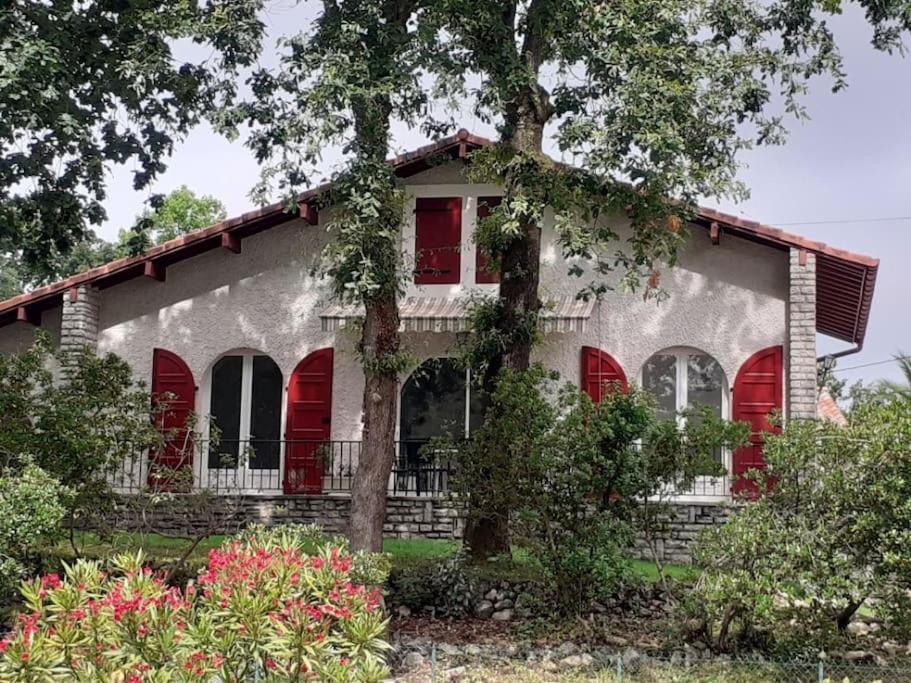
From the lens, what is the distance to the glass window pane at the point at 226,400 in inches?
907

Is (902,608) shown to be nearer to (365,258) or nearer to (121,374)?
(365,258)

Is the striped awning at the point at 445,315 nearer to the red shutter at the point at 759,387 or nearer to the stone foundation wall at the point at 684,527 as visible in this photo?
the red shutter at the point at 759,387

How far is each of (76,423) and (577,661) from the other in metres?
8.18

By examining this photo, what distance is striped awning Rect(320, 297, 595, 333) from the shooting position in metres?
20.4

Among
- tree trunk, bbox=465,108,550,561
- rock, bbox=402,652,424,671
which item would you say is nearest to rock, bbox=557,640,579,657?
rock, bbox=402,652,424,671

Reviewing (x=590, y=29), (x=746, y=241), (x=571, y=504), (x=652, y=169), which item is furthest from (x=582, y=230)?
(x=746, y=241)

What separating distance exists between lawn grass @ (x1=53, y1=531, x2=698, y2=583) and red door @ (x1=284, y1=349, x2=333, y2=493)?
2466mm

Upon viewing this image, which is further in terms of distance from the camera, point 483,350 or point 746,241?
point 746,241

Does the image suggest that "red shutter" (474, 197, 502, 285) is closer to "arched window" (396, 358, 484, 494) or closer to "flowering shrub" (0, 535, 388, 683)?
"arched window" (396, 358, 484, 494)

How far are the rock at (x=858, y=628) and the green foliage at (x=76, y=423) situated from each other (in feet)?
35.9

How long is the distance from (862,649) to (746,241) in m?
9.79

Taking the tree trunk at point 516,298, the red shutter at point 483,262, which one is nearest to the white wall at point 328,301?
the red shutter at point 483,262

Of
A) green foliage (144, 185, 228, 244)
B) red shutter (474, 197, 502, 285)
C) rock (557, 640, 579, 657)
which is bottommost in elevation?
rock (557, 640, 579, 657)

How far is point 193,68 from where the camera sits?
16.4m
